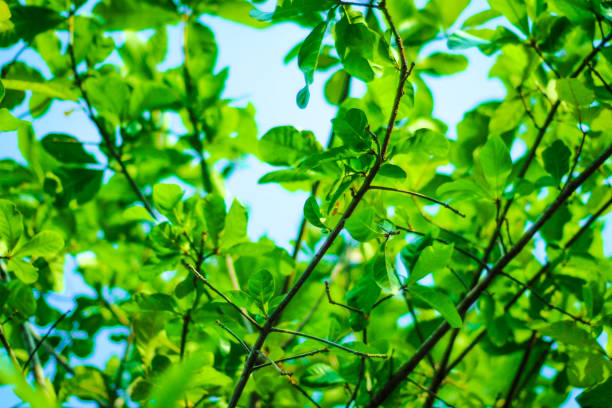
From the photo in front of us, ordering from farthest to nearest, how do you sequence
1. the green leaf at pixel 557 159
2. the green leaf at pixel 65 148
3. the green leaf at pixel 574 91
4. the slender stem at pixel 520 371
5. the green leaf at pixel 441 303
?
the green leaf at pixel 65 148, the slender stem at pixel 520 371, the green leaf at pixel 557 159, the green leaf at pixel 574 91, the green leaf at pixel 441 303

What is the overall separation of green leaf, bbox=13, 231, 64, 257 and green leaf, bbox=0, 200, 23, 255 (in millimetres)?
23

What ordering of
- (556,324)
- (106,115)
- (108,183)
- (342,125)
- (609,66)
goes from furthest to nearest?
(108,183) < (106,115) < (609,66) < (556,324) < (342,125)

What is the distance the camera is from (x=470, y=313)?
159 centimetres

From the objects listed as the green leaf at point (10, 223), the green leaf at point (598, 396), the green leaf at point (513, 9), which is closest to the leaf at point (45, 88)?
the green leaf at point (10, 223)

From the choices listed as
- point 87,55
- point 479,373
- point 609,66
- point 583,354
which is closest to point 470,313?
point 479,373

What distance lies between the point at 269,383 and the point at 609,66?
3.39 ft

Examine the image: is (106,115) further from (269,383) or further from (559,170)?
(559,170)

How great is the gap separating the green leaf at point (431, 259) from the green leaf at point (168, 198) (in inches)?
19.2

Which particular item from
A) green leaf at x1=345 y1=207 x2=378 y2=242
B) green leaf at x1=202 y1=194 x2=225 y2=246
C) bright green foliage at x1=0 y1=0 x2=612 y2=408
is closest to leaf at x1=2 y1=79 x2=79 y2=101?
bright green foliage at x1=0 y1=0 x2=612 y2=408

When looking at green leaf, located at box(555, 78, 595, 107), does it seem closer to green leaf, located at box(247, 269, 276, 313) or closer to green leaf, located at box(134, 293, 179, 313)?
green leaf, located at box(247, 269, 276, 313)

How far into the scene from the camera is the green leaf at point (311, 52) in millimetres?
849

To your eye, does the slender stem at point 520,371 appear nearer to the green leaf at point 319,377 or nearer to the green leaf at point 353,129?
the green leaf at point 319,377

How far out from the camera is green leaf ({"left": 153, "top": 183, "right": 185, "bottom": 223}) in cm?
101

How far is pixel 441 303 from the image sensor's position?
2.74 ft
